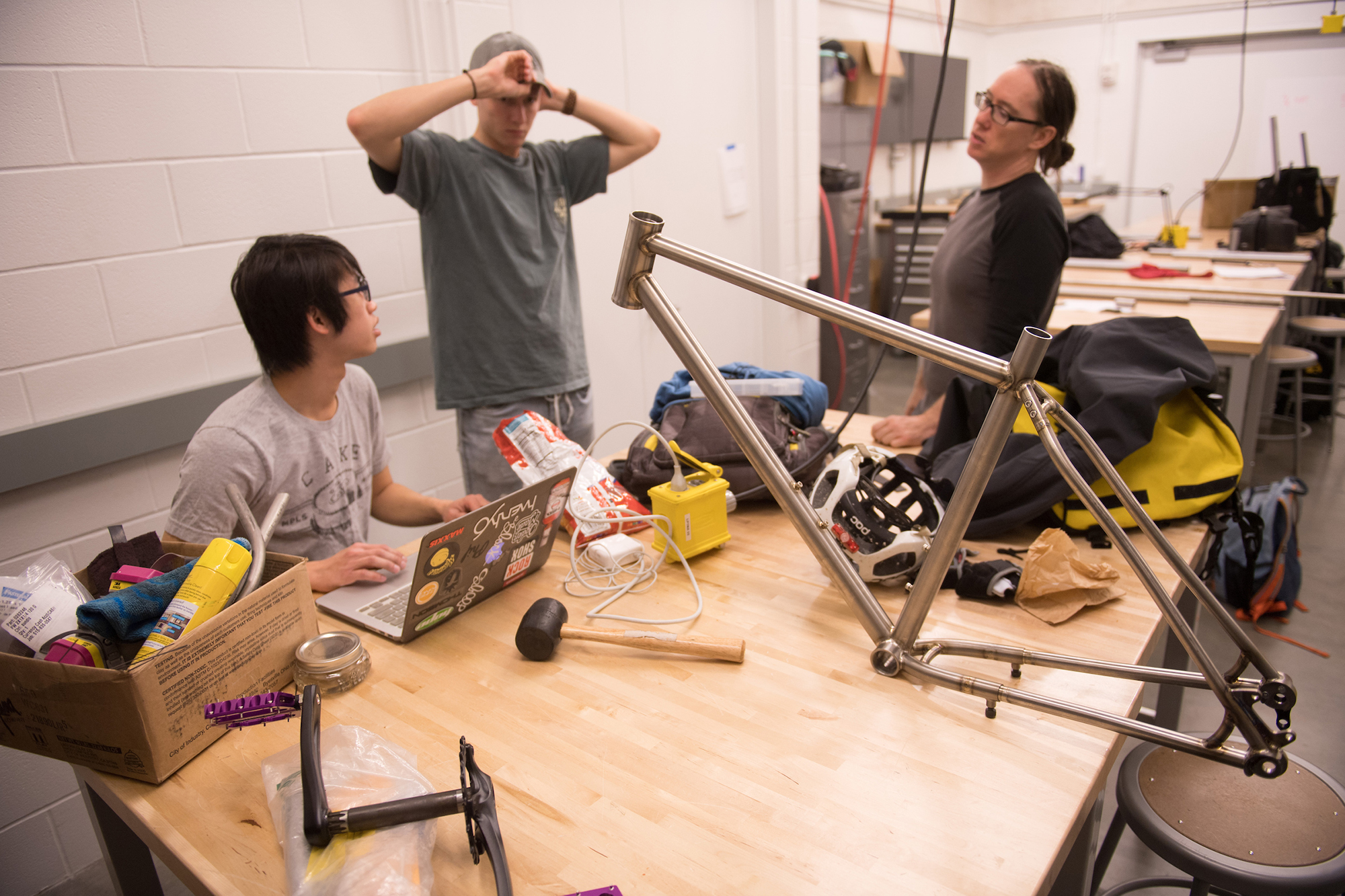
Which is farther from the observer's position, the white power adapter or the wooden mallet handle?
the white power adapter

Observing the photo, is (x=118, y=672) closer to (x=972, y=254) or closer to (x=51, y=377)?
(x=51, y=377)

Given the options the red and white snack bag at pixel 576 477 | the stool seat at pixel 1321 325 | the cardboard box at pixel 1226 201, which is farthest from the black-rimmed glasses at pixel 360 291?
the cardboard box at pixel 1226 201

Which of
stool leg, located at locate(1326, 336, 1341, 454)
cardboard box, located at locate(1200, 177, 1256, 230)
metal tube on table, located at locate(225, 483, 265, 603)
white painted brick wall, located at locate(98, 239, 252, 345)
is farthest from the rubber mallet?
cardboard box, located at locate(1200, 177, 1256, 230)

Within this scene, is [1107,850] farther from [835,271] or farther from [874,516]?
[835,271]

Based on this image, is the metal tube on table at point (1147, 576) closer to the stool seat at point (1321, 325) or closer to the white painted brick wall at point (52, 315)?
the white painted brick wall at point (52, 315)

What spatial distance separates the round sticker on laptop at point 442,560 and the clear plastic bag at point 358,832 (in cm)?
25

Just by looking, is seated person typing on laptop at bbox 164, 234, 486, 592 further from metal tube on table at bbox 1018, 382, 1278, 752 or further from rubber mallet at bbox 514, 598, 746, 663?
metal tube on table at bbox 1018, 382, 1278, 752

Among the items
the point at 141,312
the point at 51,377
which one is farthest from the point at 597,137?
the point at 51,377

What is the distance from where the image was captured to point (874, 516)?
51.1 inches

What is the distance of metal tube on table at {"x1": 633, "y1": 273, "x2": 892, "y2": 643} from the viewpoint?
3.21ft

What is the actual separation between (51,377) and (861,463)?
1.81 meters

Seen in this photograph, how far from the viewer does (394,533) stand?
2.61 metres

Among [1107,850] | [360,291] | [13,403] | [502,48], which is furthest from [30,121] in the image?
[1107,850]

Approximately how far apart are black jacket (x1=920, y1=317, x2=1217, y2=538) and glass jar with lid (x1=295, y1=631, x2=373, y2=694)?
1007 millimetres
